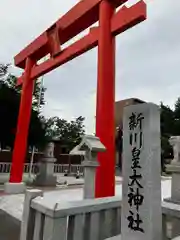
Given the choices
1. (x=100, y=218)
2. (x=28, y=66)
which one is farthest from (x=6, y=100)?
(x=100, y=218)

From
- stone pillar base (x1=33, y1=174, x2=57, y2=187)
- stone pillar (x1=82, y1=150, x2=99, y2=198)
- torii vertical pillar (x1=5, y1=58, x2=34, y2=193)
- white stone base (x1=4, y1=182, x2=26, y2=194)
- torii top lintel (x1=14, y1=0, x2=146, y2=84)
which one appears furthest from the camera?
stone pillar base (x1=33, y1=174, x2=57, y2=187)

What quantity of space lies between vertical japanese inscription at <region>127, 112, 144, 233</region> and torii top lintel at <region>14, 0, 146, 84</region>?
3981mm

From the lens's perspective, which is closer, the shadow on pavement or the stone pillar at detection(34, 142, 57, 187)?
the shadow on pavement

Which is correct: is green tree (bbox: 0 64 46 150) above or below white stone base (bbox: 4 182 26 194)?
above

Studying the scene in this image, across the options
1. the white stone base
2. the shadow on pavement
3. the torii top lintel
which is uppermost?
the torii top lintel

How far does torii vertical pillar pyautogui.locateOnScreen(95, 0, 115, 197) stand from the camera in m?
5.56

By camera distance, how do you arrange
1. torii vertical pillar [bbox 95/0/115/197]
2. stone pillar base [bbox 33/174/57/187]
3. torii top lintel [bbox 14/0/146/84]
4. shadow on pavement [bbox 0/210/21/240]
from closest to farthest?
shadow on pavement [bbox 0/210/21/240] < torii vertical pillar [bbox 95/0/115/197] < torii top lintel [bbox 14/0/146/84] < stone pillar base [bbox 33/174/57/187]

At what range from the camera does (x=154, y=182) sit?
2334mm

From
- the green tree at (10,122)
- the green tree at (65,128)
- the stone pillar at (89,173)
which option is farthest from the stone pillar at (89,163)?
the green tree at (65,128)

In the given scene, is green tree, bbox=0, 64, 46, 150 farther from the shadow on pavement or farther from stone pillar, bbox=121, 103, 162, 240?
stone pillar, bbox=121, 103, 162, 240

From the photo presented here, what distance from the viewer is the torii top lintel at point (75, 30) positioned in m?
5.93

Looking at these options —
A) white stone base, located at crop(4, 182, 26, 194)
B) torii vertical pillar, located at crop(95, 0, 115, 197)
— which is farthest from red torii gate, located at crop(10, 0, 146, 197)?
white stone base, located at crop(4, 182, 26, 194)

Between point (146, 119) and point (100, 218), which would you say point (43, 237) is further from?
point (146, 119)

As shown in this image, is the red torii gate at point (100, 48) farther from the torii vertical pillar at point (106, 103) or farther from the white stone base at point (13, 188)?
the white stone base at point (13, 188)
